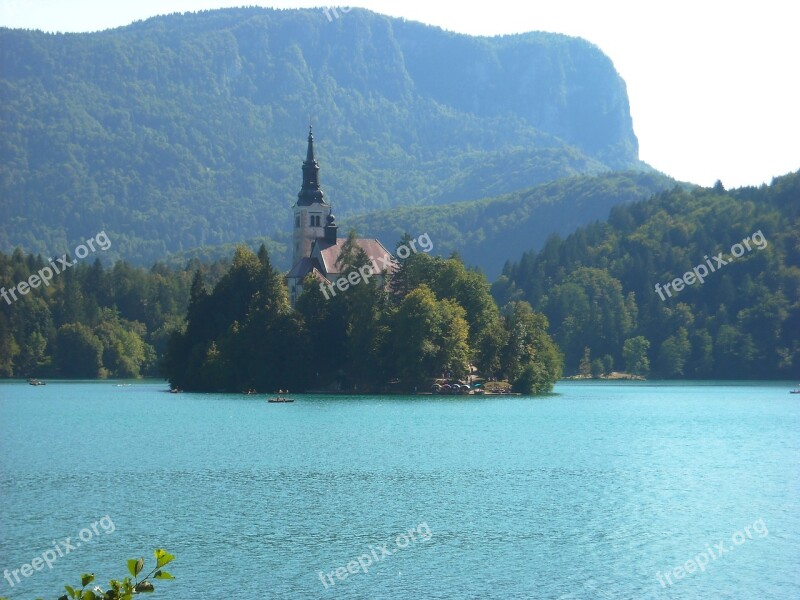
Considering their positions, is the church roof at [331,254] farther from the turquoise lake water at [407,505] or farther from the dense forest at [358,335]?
the turquoise lake water at [407,505]

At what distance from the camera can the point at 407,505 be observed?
170 feet

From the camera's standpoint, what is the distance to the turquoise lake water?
3859cm

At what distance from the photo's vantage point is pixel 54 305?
651 ft

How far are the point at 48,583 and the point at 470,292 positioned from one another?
334 feet

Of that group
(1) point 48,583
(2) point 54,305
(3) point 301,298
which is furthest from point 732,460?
(2) point 54,305

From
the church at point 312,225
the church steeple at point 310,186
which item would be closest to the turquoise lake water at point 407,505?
the church at point 312,225

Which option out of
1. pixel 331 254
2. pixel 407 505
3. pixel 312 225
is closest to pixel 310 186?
pixel 312 225

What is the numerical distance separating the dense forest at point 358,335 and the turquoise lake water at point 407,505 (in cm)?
2770

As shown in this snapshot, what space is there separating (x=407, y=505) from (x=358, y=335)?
76252mm

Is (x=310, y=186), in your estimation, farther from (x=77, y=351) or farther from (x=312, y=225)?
(x=77, y=351)

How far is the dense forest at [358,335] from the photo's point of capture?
125562 millimetres

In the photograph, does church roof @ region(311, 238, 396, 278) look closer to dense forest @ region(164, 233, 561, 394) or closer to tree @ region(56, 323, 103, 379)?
dense forest @ region(164, 233, 561, 394)

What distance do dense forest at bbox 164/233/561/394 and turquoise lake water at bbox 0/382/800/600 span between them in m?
27.7

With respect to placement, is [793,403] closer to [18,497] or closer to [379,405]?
[379,405]
